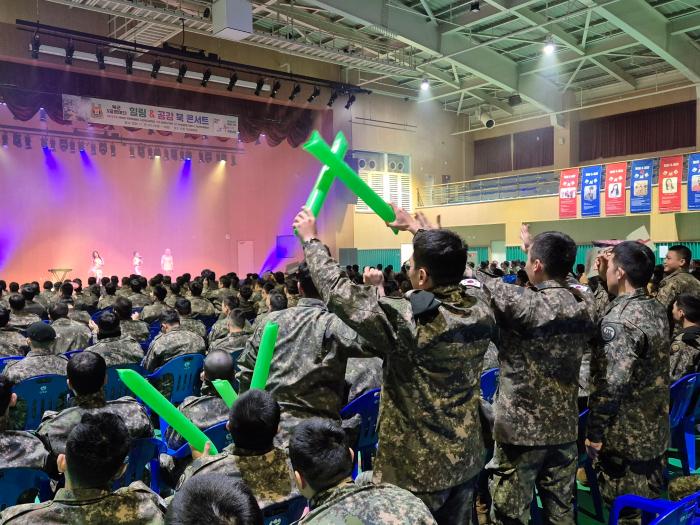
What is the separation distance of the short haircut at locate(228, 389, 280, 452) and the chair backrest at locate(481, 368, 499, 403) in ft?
7.14

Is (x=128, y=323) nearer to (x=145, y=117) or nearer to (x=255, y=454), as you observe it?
(x=255, y=454)

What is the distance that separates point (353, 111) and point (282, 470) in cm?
1700

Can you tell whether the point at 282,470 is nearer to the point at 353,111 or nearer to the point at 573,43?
the point at 573,43

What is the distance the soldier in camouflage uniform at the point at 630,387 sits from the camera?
7.78ft

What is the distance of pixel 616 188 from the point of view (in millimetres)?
14266

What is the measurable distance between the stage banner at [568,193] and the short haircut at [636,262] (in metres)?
13.2

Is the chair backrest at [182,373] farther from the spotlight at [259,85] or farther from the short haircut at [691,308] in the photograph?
the spotlight at [259,85]

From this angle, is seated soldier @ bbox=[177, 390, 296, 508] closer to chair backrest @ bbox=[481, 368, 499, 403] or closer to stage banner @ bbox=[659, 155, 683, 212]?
chair backrest @ bbox=[481, 368, 499, 403]

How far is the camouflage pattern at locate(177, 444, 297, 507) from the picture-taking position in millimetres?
1856

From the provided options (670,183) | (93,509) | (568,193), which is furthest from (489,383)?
(568,193)

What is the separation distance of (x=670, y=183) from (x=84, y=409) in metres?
13.8

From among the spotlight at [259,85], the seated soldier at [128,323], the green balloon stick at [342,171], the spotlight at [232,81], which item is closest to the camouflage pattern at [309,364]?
the green balloon stick at [342,171]

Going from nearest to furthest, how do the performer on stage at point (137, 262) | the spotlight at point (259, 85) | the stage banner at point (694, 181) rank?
the stage banner at point (694, 181)
the spotlight at point (259, 85)
the performer on stage at point (137, 262)

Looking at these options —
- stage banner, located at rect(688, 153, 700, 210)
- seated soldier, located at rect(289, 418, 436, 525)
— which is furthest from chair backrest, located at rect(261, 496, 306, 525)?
stage banner, located at rect(688, 153, 700, 210)
